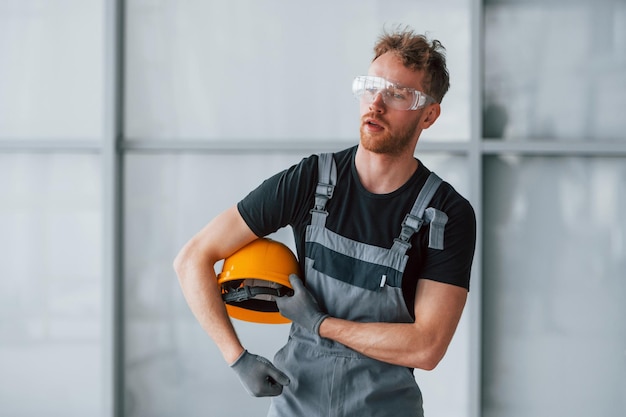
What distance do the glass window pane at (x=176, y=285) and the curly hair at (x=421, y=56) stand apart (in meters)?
1.50

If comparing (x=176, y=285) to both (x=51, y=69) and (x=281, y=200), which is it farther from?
(x=281, y=200)

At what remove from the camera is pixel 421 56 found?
180cm

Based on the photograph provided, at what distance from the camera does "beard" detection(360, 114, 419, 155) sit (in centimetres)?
179

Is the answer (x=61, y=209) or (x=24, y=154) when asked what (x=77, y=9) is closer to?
(x=24, y=154)

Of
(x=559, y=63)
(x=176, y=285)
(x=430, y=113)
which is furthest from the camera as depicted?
(x=176, y=285)

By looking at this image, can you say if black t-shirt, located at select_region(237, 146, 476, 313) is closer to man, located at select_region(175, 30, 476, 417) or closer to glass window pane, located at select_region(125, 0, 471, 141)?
man, located at select_region(175, 30, 476, 417)

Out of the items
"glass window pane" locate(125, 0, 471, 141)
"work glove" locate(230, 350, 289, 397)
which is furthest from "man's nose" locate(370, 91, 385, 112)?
"glass window pane" locate(125, 0, 471, 141)

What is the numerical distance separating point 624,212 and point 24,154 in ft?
9.39

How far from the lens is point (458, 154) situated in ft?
10.7

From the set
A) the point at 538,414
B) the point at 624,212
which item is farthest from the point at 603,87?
the point at 538,414

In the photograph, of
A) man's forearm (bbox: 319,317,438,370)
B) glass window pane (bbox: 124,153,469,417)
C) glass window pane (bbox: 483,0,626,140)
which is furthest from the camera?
glass window pane (bbox: 124,153,469,417)

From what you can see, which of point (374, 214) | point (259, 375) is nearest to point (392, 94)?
point (374, 214)

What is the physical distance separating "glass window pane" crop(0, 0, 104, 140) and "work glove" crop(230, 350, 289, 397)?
1925 mm

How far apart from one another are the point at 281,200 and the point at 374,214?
0.25m
